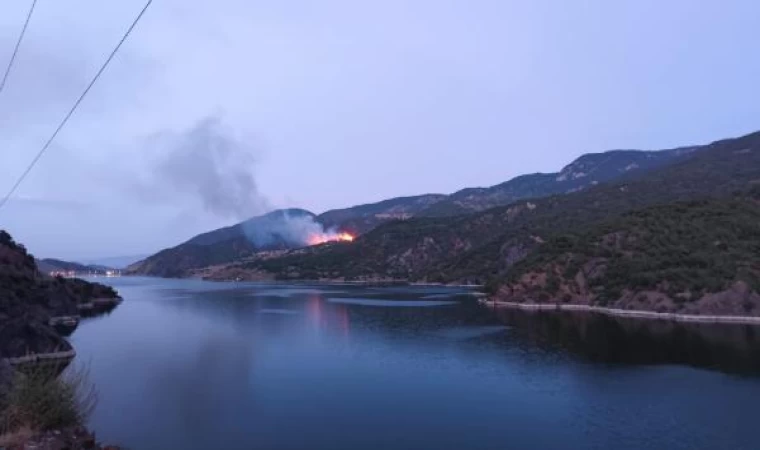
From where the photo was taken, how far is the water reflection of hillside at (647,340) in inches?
2091

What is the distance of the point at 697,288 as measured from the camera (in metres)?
81.1

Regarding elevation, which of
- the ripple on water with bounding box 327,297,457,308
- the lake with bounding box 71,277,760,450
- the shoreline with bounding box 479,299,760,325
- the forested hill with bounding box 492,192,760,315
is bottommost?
the lake with bounding box 71,277,760,450

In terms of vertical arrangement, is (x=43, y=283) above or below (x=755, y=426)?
above

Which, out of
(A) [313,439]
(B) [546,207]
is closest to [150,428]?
(A) [313,439]

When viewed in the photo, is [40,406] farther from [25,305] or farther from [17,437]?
[25,305]

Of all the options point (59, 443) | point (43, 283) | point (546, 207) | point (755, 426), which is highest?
point (546, 207)

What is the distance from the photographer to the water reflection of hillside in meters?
53.1

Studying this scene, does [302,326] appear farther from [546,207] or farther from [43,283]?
[546,207]

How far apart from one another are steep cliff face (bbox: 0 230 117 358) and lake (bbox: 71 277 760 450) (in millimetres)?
4782

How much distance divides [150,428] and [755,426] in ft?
106

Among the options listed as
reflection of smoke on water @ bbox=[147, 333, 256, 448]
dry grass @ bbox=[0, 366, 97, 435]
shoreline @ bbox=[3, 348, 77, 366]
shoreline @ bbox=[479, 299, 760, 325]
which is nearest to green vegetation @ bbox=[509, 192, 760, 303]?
shoreline @ bbox=[479, 299, 760, 325]

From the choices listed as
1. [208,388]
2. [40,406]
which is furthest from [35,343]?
[40,406]

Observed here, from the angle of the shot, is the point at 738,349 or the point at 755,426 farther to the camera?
the point at 738,349

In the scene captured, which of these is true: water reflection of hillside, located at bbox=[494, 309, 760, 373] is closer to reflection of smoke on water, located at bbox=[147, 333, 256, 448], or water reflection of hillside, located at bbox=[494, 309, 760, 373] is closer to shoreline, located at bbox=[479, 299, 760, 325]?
shoreline, located at bbox=[479, 299, 760, 325]
